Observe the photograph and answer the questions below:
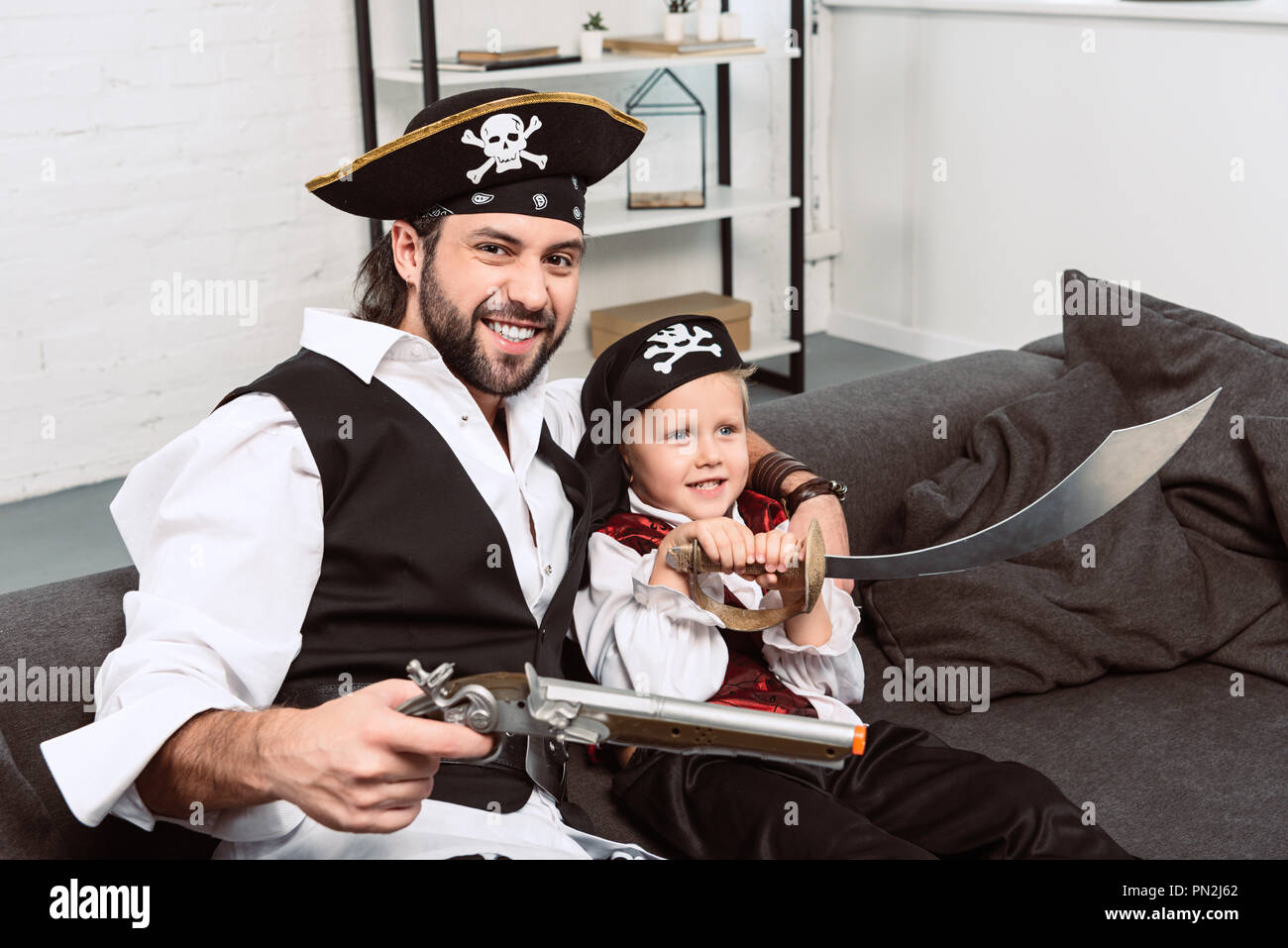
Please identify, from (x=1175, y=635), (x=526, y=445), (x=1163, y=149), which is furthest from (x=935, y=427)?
(x=1163, y=149)

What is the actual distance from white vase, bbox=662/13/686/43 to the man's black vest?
287 cm

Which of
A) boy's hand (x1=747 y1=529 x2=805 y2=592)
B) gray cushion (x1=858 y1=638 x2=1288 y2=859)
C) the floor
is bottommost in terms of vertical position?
the floor

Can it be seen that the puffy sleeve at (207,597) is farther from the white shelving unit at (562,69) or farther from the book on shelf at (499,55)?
the book on shelf at (499,55)

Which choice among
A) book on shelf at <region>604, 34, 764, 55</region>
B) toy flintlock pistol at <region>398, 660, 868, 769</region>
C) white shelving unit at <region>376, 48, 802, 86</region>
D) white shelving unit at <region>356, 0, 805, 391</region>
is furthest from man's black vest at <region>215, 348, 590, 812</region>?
book on shelf at <region>604, 34, 764, 55</region>

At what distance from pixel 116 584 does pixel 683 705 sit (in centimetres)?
91

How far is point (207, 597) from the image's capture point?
1.32m

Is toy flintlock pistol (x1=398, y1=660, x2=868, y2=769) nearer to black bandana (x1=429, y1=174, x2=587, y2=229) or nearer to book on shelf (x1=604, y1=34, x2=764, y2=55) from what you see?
black bandana (x1=429, y1=174, x2=587, y2=229)

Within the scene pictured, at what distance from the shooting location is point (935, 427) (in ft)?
7.44

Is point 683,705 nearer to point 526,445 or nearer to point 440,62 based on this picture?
point 526,445

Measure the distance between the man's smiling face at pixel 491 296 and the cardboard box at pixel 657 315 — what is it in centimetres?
256

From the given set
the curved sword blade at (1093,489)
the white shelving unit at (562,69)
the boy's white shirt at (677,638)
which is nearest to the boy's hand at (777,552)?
the boy's white shirt at (677,638)

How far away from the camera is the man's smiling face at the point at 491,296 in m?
1.57

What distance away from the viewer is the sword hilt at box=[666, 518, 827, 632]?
1.51m

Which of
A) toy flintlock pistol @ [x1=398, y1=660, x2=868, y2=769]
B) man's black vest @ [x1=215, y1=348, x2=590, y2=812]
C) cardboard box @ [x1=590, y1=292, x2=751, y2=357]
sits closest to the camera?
toy flintlock pistol @ [x1=398, y1=660, x2=868, y2=769]
